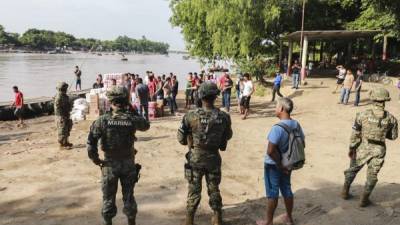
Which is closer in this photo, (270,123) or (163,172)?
(163,172)

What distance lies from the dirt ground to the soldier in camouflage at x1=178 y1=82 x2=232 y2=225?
69 centimetres

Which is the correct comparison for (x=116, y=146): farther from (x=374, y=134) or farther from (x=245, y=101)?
(x=245, y=101)

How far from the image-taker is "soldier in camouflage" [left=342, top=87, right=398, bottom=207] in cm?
525

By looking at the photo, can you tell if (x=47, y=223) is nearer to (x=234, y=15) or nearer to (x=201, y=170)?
(x=201, y=170)

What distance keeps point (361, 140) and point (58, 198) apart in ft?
14.5

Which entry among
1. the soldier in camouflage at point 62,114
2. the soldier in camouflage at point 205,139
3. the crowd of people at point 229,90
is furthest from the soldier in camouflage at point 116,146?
the crowd of people at point 229,90

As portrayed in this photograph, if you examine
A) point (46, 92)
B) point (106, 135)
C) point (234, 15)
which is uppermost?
point (234, 15)

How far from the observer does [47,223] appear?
530cm

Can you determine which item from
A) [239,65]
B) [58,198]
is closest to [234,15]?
[239,65]

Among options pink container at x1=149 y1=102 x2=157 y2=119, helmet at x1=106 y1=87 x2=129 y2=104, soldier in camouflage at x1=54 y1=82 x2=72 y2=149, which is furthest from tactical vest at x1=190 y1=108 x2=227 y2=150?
pink container at x1=149 y1=102 x2=157 y2=119

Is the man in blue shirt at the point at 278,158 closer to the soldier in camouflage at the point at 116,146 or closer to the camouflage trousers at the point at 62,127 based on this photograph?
the soldier in camouflage at the point at 116,146

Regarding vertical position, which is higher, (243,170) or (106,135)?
(106,135)

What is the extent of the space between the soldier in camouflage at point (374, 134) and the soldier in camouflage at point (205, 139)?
1867 millimetres

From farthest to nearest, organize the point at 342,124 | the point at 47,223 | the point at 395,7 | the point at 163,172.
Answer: the point at 395,7, the point at 342,124, the point at 163,172, the point at 47,223
